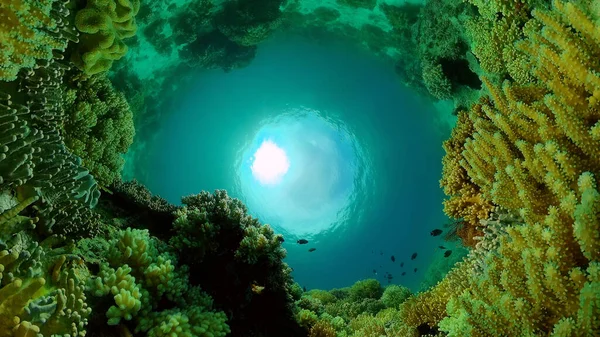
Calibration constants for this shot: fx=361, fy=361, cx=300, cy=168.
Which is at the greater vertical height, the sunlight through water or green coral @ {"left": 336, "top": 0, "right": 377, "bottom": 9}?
the sunlight through water

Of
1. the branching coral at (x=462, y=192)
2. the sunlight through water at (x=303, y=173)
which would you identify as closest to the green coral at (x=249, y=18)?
the branching coral at (x=462, y=192)

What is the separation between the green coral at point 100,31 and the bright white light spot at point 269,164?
34.8 meters

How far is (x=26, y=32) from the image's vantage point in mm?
3123

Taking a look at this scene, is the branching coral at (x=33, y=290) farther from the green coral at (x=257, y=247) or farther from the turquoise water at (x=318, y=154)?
the turquoise water at (x=318, y=154)

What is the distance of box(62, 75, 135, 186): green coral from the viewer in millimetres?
5609

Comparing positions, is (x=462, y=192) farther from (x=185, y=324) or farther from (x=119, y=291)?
(x=119, y=291)

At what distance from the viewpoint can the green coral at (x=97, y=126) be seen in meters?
5.61

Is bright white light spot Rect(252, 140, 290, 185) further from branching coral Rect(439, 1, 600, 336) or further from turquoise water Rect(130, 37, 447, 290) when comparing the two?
branching coral Rect(439, 1, 600, 336)

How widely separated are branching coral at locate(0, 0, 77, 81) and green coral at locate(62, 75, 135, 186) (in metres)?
2.30

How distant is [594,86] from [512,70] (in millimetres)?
2678

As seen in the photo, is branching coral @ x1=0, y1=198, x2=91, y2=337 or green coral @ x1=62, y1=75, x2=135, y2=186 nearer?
branching coral @ x1=0, y1=198, x2=91, y2=337

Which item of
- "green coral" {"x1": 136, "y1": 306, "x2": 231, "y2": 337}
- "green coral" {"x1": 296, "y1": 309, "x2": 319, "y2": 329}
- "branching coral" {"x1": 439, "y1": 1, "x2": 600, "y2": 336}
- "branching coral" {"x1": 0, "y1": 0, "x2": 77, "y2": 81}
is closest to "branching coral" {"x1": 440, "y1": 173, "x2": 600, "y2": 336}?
"branching coral" {"x1": 439, "y1": 1, "x2": 600, "y2": 336}

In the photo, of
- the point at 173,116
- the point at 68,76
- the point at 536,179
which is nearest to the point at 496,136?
the point at 536,179

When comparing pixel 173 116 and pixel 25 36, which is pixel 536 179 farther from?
pixel 173 116
